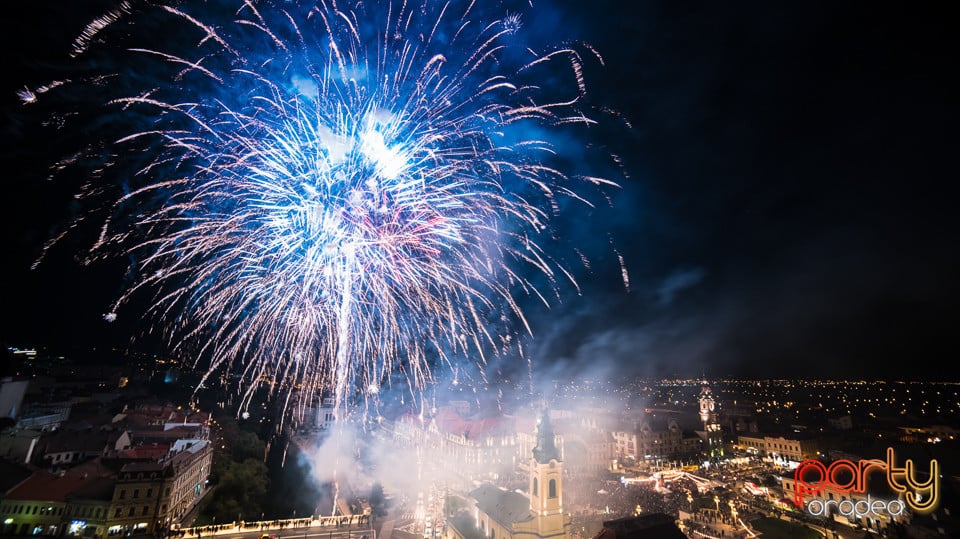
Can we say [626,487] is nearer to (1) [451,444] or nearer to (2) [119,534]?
(1) [451,444]

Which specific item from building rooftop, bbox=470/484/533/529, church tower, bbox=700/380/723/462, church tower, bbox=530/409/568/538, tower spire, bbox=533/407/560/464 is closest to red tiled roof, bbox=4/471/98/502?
building rooftop, bbox=470/484/533/529

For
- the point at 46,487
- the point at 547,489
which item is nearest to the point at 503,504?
the point at 547,489

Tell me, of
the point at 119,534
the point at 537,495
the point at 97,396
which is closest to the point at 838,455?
the point at 537,495

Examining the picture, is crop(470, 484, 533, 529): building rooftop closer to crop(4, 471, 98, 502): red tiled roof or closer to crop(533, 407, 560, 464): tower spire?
crop(533, 407, 560, 464): tower spire

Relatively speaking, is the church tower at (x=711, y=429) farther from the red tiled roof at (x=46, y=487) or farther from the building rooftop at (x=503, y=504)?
the red tiled roof at (x=46, y=487)

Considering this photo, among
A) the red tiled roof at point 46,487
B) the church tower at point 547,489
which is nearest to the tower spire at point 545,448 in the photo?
the church tower at point 547,489
